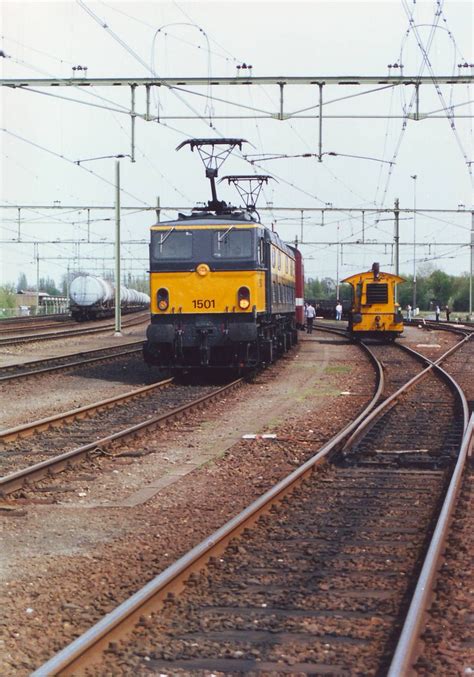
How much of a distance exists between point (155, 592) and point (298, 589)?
3.01ft

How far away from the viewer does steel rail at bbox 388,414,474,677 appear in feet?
14.3

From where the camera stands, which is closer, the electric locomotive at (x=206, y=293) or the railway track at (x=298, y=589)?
the railway track at (x=298, y=589)

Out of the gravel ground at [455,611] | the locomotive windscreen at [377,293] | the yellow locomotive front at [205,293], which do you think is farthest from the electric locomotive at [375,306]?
the gravel ground at [455,611]

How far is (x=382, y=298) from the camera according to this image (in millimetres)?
35156

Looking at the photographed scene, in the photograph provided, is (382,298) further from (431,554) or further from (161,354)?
(431,554)

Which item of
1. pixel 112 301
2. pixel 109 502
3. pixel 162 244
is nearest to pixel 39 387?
pixel 162 244

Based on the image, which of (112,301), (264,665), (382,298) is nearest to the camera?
(264,665)

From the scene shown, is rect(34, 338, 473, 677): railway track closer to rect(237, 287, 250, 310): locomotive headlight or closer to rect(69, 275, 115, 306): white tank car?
rect(237, 287, 250, 310): locomotive headlight

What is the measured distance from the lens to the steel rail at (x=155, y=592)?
438 cm

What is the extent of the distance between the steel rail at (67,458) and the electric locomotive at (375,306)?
21.6 meters

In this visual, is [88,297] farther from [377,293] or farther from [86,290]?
[377,293]

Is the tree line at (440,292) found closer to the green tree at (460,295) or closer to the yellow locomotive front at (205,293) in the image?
the green tree at (460,295)

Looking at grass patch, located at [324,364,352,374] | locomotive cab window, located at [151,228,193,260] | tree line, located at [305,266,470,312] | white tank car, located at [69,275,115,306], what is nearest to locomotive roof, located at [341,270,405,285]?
grass patch, located at [324,364,352,374]

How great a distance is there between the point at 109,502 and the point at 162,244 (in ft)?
37.0
